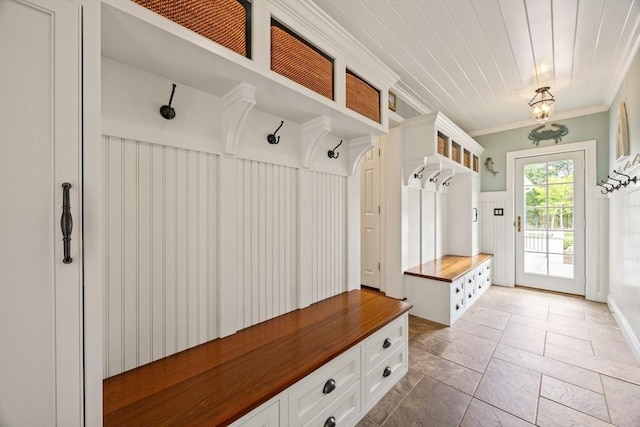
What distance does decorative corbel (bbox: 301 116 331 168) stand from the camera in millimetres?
1618

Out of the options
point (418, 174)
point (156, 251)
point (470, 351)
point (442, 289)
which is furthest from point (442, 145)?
point (156, 251)

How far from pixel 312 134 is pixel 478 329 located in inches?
101

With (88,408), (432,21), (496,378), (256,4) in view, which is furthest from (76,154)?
(496,378)

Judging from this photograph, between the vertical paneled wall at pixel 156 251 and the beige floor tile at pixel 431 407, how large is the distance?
3.94 feet

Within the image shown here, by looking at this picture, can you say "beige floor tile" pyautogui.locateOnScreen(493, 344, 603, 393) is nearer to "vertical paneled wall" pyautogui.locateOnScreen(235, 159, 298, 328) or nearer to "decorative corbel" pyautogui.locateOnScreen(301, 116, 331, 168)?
"vertical paneled wall" pyautogui.locateOnScreen(235, 159, 298, 328)

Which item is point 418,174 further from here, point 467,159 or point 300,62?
point 300,62

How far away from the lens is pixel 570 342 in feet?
7.77

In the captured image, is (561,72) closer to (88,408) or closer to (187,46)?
(187,46)

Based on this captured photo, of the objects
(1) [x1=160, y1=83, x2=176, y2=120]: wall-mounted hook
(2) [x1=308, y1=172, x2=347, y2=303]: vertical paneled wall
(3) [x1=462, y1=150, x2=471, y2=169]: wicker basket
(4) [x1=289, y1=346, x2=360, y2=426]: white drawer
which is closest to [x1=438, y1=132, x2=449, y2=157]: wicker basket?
(3) [x1=462, y1=150, x2=471, y2=169]: wicker basket

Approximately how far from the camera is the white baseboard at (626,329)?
210 cm

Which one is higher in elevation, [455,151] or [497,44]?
[497,44]

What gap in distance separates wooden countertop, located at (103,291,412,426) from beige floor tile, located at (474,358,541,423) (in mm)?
866

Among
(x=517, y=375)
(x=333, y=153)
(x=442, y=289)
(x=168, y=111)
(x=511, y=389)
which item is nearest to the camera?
(x=168, y=111)

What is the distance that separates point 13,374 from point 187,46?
3.48ft
